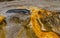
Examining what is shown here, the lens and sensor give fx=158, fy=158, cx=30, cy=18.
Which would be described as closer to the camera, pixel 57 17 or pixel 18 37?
pixel 18 37

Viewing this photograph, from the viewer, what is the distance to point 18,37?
105 cm

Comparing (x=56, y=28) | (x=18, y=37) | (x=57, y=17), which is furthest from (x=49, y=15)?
(x=18, y=37)

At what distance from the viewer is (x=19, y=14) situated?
4.08 feet

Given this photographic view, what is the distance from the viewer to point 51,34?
1.03 metres

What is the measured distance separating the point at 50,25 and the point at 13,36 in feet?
0.87

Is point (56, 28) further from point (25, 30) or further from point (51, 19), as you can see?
point (25, 30)

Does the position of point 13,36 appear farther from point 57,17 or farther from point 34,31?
point 57,17

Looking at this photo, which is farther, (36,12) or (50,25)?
(36,12)

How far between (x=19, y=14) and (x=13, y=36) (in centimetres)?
24

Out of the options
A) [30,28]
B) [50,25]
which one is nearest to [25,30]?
[30,28]

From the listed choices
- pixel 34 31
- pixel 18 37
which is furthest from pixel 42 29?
pixel 18 37

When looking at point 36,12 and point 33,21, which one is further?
point 36,12

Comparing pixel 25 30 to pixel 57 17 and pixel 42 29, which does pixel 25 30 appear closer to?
pixel 42 29

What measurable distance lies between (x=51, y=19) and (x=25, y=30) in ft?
0.70
